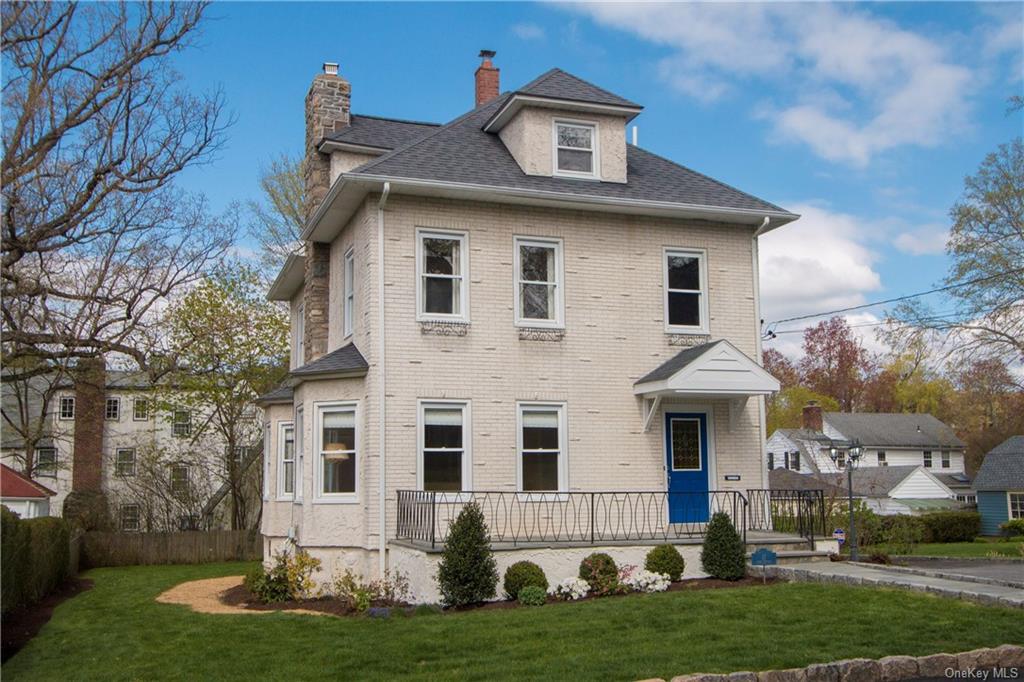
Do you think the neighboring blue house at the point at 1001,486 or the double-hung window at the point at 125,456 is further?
the neighboring blue house at the point at 1001,486

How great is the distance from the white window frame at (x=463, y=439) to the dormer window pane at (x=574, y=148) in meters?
4.86

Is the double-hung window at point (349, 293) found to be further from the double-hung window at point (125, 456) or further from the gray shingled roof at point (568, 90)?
the double-hung window at point (125, 456)

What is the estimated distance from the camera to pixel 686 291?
1739 centimetres

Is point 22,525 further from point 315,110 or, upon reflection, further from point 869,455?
point 869,455

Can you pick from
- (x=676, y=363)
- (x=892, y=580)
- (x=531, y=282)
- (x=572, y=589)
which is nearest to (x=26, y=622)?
(x=572, y=589)

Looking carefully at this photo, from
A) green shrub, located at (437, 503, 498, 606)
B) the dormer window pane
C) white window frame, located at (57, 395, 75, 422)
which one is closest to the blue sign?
green shrub, located at (437, 503, 498, 606)

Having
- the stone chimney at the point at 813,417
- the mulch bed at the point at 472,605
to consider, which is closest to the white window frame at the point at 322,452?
the mulch bed at the point at 472,605

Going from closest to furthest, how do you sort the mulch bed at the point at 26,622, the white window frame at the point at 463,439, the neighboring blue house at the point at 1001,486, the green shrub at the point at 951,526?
the mulch bed at the point at 26,622, the white window frame at the point at 463,439, the green shrub at the point at 951,526, the neighboring blue house at the point at 1001,486

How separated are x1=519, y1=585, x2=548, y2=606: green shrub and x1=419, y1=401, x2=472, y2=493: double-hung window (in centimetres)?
300

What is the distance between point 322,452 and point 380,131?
8042 mm

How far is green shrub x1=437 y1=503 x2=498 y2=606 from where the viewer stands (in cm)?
1274

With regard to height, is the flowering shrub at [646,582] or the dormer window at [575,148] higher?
the dormer window at [575,148]

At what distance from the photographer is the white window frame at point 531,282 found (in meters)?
16.4

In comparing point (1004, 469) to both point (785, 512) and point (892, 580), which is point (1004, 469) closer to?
point (785, 512)
